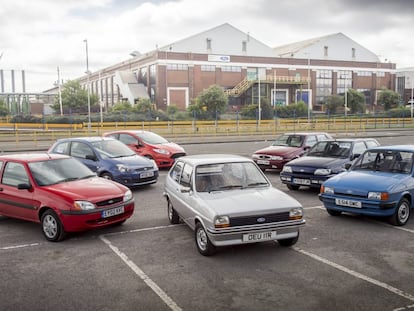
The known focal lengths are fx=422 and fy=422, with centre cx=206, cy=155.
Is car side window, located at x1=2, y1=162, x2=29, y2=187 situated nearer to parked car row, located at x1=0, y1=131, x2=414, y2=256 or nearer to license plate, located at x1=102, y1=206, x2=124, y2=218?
parked car row, located at x1=0, y1=131, x2=414, y2=256

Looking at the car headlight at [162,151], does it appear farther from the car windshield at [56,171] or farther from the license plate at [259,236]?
the license plate at [259,236]

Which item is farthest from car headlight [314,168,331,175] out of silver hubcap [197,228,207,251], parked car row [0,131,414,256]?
silver hubcap [197,228,207,251]

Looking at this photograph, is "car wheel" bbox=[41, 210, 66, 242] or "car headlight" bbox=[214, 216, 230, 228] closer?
"car headlight" bbox=[214, 216, 230, 228]

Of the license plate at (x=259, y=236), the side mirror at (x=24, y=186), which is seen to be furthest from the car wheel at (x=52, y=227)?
the license plate at (x=259, y=236)

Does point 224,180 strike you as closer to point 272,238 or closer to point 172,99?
point 272,238

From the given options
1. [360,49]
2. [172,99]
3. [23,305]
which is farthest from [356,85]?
[23,305]

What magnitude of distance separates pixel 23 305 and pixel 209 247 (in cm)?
252

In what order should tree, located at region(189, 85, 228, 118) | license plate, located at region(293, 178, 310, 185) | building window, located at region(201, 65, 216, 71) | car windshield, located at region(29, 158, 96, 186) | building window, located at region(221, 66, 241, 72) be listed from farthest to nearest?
building window, located at region(221, 66, 241, 72)
building window, located at region(201, 65, 216, 71)
tree, located at region(189, 85, 228, 118)
license plate, located at region(293, 178, 310, 185)
car windshield, located at region(29, 158, 96, 186)

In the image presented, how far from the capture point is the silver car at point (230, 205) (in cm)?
591

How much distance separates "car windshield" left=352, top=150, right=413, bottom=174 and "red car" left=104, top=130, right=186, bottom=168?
7.72m

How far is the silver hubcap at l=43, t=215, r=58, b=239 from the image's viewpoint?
700 cm

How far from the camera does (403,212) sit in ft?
25.9

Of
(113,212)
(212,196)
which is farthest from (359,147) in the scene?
(113,212)

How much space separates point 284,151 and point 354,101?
2404 inches
